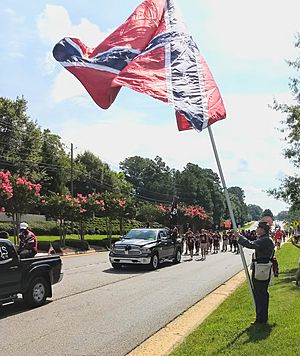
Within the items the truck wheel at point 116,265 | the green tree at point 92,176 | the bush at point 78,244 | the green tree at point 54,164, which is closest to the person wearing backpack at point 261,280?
the truck wheel at point 116,265

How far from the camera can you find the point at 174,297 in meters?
12.8

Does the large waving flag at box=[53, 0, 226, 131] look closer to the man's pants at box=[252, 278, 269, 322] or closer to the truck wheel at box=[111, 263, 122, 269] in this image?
the man's pants at box=[252, 278, 269, 322]

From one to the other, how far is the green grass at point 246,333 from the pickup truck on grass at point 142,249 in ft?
30.8

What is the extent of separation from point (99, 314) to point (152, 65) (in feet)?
17.0

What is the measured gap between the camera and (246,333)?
24.1 feet

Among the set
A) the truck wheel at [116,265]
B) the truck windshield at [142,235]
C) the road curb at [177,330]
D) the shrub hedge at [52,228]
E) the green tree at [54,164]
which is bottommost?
the road curb at [177,330]

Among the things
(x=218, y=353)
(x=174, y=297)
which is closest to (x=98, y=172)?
(x=174, y=297)

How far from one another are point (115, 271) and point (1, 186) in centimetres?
952

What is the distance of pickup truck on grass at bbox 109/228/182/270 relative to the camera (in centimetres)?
1936

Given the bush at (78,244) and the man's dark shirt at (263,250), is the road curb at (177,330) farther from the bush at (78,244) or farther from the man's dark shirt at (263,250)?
the bush at (78,244)

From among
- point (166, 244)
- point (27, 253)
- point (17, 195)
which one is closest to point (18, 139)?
point (17, 195)

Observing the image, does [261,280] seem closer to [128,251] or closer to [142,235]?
[128,251]

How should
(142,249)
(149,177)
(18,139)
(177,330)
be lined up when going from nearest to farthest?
1. (177,330)
2. (142,249)
3. (18,139)
4. (149,177)

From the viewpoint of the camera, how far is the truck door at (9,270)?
9688 mm
